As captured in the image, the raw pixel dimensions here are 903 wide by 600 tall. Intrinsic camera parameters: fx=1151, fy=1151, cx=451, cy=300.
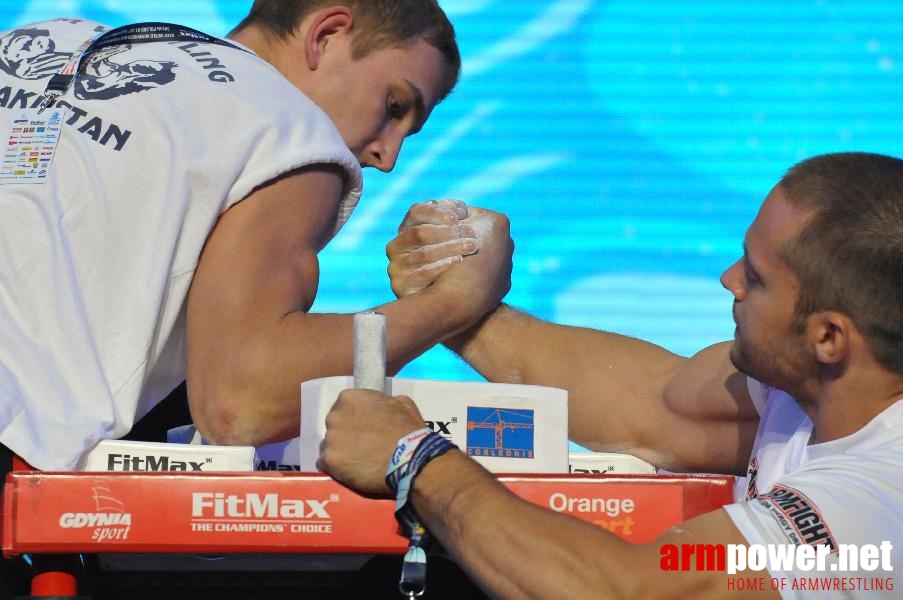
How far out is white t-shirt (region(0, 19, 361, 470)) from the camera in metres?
1.33

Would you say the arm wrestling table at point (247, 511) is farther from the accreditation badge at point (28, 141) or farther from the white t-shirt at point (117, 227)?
the accreditation badge at point (28, 141)

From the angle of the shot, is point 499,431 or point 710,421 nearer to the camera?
point 499,431

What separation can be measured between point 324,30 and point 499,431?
0.79m

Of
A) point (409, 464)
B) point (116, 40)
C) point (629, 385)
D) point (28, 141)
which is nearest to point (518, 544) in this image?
point (409, 464)

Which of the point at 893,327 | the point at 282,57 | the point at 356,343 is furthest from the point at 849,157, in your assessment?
the point at 282,57

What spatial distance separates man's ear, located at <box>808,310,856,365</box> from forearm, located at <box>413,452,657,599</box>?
0.47 meters

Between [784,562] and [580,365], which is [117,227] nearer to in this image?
[784,562]

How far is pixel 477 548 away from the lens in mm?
1216

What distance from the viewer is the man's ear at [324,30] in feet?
6.09

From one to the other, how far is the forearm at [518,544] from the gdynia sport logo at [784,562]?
52 mm

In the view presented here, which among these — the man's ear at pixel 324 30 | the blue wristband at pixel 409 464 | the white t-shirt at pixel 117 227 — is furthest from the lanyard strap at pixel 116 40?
the blue wristband at pixel 409 464

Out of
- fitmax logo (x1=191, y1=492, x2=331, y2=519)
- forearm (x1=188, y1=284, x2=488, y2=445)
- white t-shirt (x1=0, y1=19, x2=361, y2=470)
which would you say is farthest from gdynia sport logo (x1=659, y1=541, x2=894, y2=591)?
white t-shirt (x1=0, y1=19, x2=361, y2=470)

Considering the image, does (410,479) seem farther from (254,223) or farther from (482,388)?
(254,223)

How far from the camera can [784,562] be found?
47.3 inches
